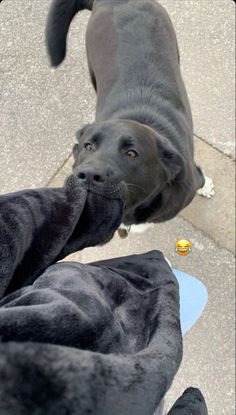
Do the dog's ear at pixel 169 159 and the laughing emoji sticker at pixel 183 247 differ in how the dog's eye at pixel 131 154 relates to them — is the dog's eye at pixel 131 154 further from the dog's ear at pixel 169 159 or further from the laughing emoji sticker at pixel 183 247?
the laughing emoji sticker at pixel 183 247

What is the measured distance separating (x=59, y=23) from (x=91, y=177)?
1231mm

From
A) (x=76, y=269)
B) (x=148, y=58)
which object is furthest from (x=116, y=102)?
(x=76, y=269)

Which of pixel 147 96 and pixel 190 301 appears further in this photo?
pixel 147 96

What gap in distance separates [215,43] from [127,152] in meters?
1.28

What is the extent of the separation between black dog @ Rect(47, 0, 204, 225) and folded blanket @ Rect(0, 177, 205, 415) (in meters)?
0.60

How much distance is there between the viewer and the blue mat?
1.33 m

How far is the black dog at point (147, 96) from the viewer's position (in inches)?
65.3

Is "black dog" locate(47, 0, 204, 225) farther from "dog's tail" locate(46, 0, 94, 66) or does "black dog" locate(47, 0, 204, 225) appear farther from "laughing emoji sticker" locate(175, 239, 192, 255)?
"laughing emoji sticker" locate(175, 239, 192, 255)

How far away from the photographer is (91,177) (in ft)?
4.10

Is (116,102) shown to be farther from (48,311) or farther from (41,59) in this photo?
(48,311)

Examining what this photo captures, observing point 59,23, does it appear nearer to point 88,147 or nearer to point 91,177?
point 88,147

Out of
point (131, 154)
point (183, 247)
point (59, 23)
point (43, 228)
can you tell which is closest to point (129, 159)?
point (131, 154)

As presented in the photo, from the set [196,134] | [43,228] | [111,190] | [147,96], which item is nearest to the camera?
[43,228]

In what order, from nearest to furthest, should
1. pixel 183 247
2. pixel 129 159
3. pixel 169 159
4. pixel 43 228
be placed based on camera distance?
pixel 43 228, pixel 129 159, pixel 169 159, pixel 183 247
